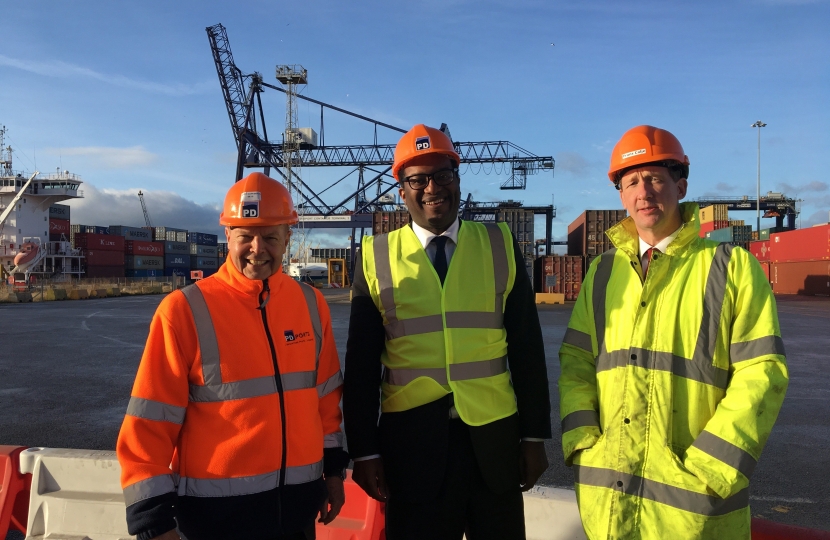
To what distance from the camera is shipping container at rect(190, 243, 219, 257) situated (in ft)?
216

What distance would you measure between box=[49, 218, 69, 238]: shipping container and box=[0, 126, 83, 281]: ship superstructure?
8.61ft

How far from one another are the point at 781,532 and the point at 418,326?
1913 mm

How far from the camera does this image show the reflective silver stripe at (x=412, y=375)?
7.06ft

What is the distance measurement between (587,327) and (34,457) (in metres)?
3.43

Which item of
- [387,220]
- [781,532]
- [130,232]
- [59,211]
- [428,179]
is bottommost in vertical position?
[781,532]

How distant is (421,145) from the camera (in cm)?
228

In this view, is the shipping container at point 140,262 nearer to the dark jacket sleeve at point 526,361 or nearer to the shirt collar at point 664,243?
the dark jacket sleeve at point 526,361

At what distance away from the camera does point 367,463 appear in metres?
2.18

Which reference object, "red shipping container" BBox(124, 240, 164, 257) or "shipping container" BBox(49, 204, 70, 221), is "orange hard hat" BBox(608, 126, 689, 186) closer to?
"shipping container" BBox(49, 204, 70, 221)

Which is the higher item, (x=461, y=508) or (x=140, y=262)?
(x=140, y=262)

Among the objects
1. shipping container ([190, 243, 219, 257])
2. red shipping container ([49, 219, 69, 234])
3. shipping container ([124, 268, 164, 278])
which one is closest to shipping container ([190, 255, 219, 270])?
shipping container ([190, 243, 219, 257])

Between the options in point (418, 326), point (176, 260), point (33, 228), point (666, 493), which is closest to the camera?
point (666, 493)

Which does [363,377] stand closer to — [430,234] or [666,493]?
[430,234]

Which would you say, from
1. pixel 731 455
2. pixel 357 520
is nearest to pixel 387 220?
pixel 357 520
